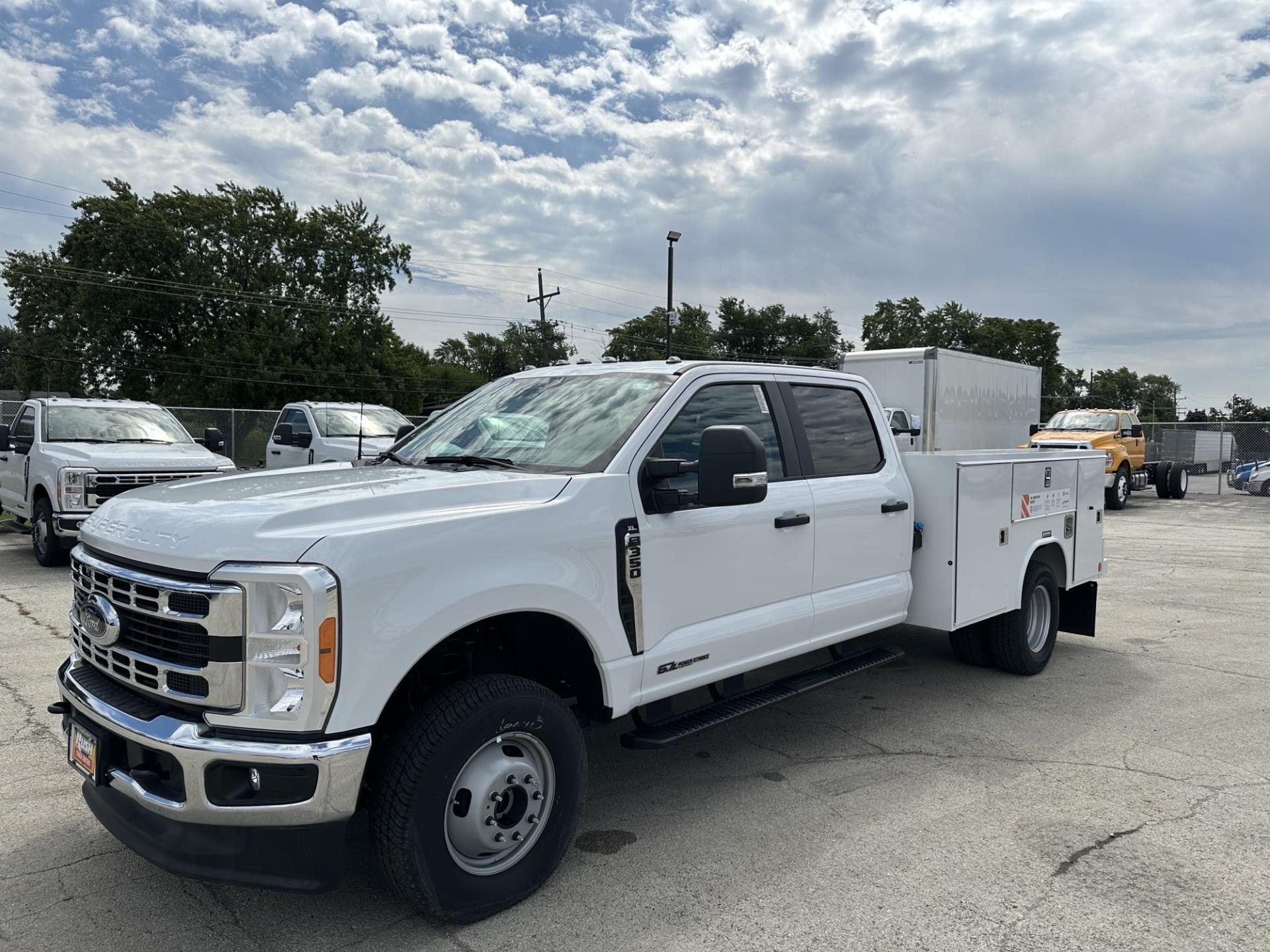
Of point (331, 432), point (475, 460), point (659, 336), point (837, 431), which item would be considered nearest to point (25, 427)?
point (331, 432)

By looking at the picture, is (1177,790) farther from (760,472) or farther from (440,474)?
(440,474)

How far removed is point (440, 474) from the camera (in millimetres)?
3717

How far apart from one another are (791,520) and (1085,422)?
1990cm

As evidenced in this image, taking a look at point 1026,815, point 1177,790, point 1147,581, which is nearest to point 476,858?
point 1026,815

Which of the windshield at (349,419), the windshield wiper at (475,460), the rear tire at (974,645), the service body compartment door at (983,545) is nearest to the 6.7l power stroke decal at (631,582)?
the windshield wiper at (475,460)

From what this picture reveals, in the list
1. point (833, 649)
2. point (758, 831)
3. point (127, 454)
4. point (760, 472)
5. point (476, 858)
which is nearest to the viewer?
A: point (476, 858)

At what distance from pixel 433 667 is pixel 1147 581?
9997 millimetres

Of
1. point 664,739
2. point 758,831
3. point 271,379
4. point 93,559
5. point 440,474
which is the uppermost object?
point 271,379

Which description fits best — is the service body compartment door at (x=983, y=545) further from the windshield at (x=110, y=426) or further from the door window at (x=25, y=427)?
the door window at (x=25, y=427)

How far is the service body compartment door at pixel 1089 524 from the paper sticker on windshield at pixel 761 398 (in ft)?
11.2

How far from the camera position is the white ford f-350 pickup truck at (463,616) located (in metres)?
2.68

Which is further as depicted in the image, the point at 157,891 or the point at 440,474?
the point at 440,474

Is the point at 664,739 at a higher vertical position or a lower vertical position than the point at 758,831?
higher

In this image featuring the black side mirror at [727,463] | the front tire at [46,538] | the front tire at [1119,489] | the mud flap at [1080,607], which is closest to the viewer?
the black side mirror at [727,463]
